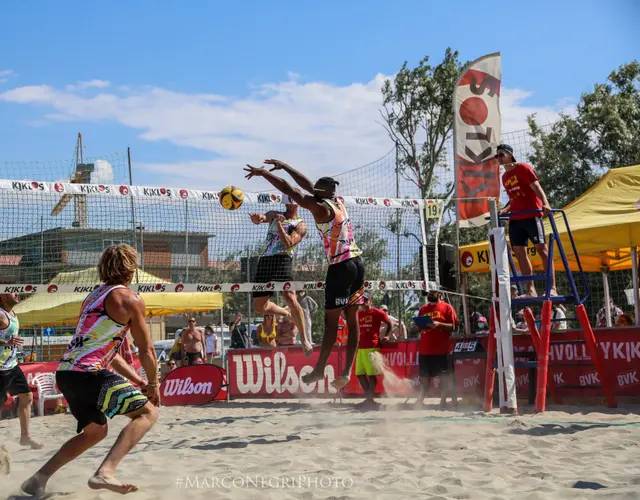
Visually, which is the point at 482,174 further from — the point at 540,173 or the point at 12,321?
the point at 540,173

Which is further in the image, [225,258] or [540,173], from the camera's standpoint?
[540,173]

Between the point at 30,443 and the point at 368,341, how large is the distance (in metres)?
5.14

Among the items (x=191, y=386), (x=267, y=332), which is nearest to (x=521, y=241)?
(x=191, y=386)

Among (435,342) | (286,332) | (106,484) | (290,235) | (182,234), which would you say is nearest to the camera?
(106,484)

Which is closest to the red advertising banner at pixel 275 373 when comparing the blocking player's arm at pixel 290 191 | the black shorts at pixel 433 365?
the black shorts at pixel 433 365

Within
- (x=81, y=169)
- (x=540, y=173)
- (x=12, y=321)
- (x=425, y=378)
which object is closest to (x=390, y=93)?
(x=540, y=173)

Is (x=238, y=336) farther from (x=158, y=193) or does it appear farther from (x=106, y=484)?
(x=106, y=484)

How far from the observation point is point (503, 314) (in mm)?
8469

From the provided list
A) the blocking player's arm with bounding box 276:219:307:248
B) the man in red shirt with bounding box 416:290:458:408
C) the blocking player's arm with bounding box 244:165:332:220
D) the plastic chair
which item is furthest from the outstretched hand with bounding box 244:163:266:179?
A: the plastic chair

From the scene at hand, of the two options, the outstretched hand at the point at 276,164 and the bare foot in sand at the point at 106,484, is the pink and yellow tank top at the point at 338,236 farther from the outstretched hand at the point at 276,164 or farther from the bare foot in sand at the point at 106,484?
the bare foot in sand at the point at 106,484

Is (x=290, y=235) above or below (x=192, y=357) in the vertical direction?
above

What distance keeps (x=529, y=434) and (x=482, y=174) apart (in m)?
4.59

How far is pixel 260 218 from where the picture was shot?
9.09 meters

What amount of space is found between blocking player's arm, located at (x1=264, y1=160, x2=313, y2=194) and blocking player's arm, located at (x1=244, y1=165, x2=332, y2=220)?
0.24m
